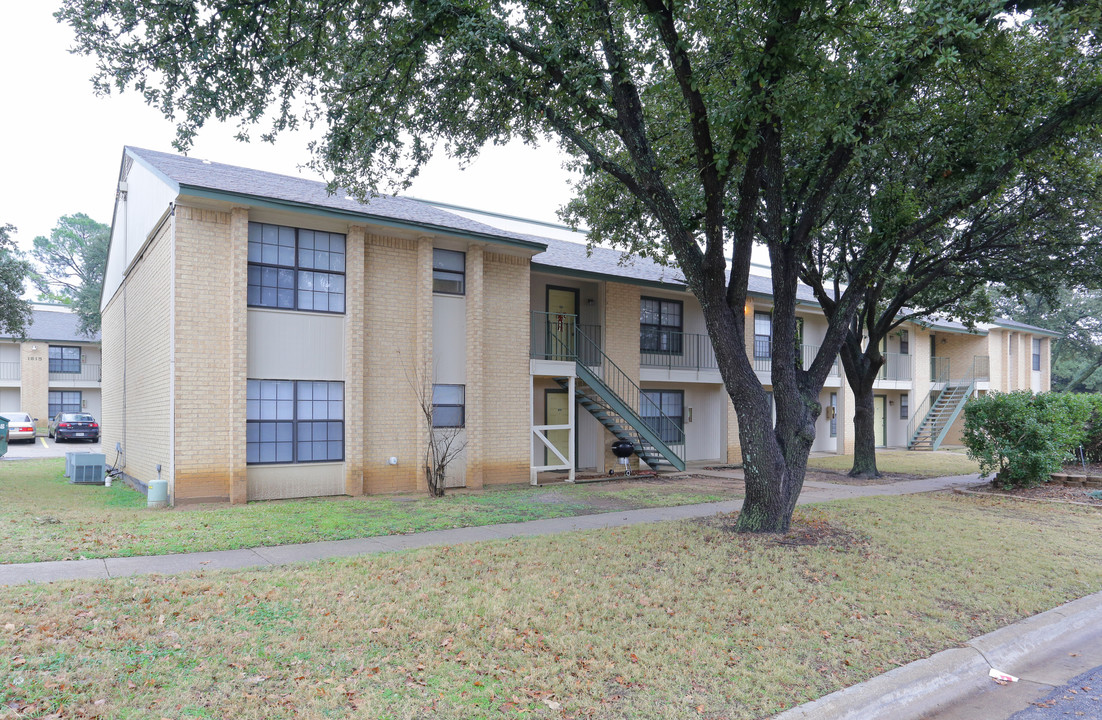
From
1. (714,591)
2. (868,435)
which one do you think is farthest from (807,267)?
(714,591)

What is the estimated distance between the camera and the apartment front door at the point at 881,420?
3047cm

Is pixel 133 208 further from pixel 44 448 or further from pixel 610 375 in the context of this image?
pixel 44 448

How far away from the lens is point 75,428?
101 ft

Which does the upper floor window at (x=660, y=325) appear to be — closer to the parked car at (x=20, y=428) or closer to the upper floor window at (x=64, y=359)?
the parked car at (x=20, y=428)

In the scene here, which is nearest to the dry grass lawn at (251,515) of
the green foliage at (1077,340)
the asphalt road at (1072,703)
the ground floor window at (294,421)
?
the ground floor window at (294,421)

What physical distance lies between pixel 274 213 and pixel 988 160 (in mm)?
12073

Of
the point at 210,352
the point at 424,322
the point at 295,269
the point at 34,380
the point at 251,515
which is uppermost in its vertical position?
the point at 295,269

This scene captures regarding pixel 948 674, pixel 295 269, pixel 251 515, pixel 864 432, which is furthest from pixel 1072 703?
pixel 864 432

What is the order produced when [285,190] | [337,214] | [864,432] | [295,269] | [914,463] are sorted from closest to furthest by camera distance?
[337,214] → [295,269] → [285,190] → [864,432] → [914,463]

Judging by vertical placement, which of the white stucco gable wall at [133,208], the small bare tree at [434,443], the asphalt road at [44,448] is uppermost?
the white stucco gable wall at [133,208]

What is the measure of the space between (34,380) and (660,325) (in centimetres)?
3354

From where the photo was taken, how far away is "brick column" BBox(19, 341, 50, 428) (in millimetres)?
34938

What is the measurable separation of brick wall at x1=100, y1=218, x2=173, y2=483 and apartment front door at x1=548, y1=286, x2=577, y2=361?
849cm

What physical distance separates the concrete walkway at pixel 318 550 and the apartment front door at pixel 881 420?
1976cm
